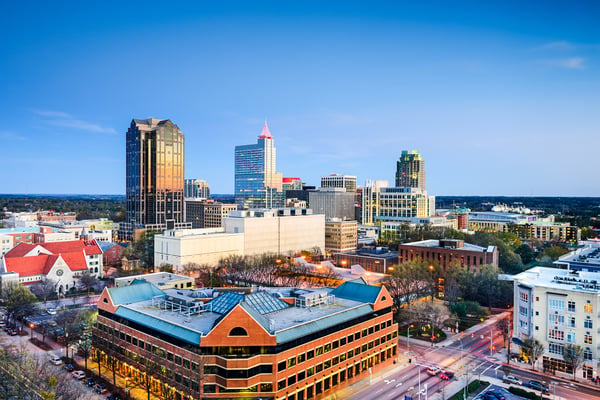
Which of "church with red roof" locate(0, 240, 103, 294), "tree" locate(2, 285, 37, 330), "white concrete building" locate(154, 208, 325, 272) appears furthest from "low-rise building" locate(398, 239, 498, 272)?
"tree" locate(2, 285, 37, 330)

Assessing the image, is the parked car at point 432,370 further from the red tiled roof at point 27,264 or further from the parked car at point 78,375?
the red tiled roof at point 27,264

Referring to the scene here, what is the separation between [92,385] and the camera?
55094 mm

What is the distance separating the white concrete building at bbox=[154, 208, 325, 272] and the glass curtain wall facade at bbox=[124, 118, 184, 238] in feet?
151

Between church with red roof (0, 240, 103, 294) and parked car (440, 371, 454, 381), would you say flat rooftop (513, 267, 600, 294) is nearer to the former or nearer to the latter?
parked car (440, 371, 454, 381)

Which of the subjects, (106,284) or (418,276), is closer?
(418,276)

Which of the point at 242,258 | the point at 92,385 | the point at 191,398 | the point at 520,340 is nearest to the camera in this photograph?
the point at 191,398

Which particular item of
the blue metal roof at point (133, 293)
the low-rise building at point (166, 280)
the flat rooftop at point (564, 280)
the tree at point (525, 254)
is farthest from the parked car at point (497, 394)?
the tree at point (525, 254)

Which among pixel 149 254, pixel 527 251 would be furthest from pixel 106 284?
pixel 527 251

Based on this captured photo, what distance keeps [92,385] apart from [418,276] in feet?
222

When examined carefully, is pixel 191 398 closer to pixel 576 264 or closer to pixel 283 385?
pixel 283 385

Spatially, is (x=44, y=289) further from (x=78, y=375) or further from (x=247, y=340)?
(x=247, y=340)

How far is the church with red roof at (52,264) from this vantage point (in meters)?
103

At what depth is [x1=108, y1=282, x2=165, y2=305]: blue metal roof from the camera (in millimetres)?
61412

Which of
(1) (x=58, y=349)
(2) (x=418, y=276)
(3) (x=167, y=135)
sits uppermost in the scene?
(3) (x=167, y=135)
